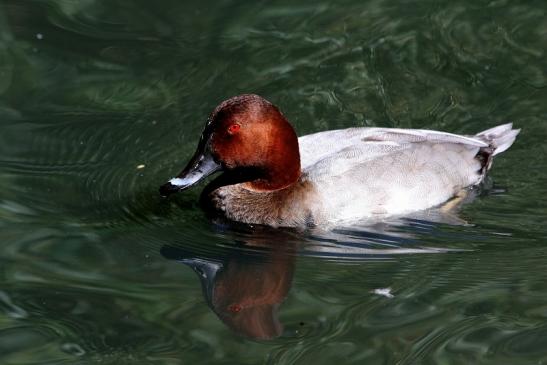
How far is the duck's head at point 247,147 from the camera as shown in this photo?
22.2ft

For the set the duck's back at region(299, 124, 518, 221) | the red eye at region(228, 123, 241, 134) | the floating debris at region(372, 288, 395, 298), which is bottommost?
the floating debris at region(372, 288, 395, 298)

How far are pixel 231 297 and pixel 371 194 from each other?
1437 mm

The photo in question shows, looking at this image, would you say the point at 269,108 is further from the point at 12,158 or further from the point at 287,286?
the point at 12,158

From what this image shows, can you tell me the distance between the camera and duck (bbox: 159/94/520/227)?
685cm

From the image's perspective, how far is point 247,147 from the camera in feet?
22.7

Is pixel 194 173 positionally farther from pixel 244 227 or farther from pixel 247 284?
pixel 247 284

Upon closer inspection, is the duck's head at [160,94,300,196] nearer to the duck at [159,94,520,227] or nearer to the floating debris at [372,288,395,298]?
the duck at [159,94,520,227]

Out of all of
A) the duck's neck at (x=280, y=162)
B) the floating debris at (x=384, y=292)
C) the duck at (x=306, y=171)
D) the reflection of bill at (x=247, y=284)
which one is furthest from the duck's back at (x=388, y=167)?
the floating debris at (x=384, y=292)

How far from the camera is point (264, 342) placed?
538 centimetres

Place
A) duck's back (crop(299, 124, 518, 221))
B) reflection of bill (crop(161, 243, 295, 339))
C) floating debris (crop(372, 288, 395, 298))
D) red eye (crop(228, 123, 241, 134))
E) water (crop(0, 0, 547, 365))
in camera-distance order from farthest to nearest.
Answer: duck's back (crop(299, 124, 518, 221))
red eye (crop(228, 123, 241, 134))
floating debris (crop(372, 288, 395, 298))
reflection of bill (crop(161, 243, 295, 339))
water (crop(0, 0, 547, 365))

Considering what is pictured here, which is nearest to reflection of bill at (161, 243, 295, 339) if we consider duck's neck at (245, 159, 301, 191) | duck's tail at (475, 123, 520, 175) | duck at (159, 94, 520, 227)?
duck at (159, 94, 520, 227)

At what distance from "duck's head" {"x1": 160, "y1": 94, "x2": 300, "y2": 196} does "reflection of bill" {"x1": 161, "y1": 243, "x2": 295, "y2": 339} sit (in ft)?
1.81

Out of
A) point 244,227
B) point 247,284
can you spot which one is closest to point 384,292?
point 247,284

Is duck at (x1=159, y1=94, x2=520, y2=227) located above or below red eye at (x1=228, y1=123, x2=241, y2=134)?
below
